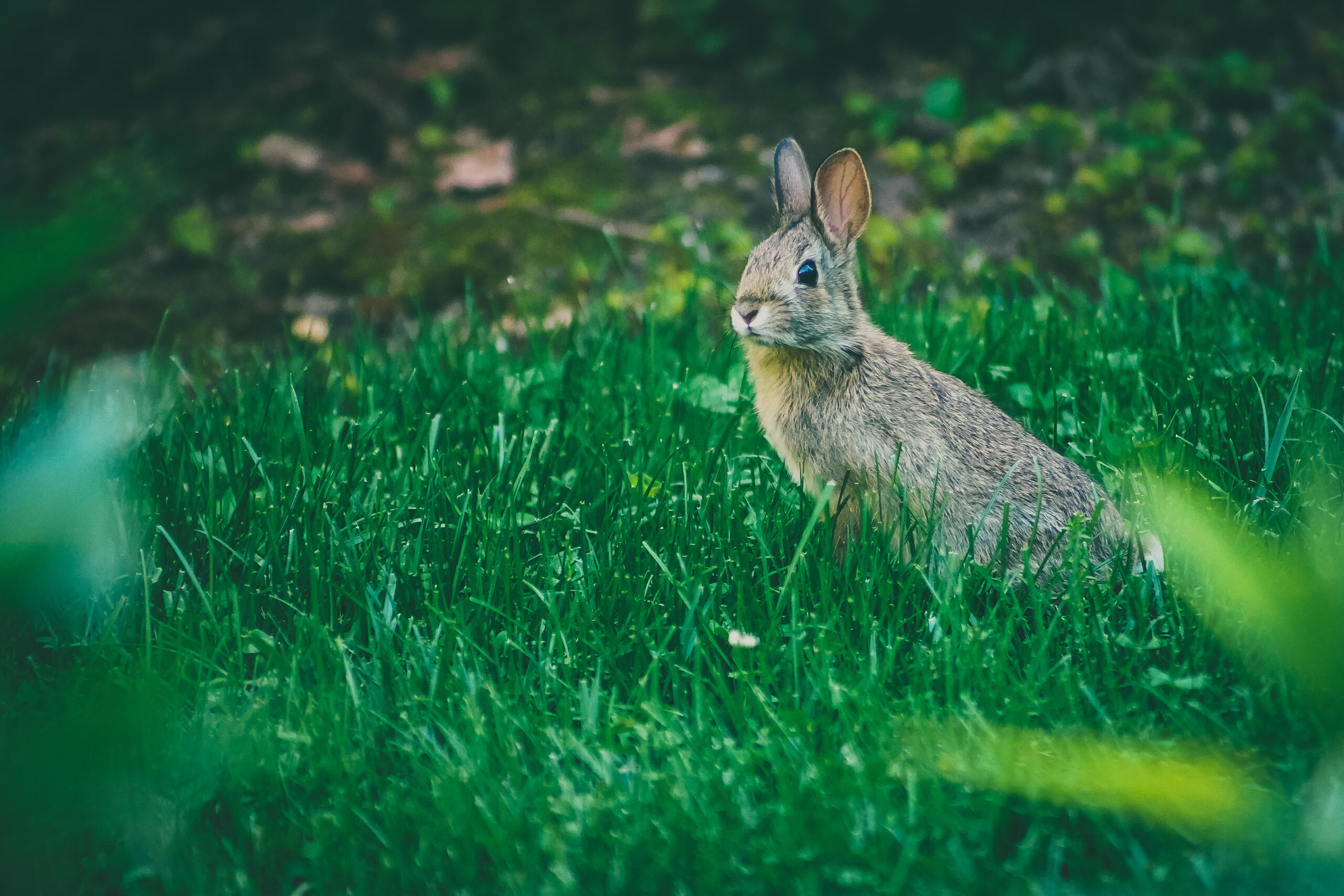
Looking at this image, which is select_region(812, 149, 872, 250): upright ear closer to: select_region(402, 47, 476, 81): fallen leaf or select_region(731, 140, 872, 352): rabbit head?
select_region(731, 140, 872, 352): rabbit head

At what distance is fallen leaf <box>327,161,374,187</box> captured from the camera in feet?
20.1

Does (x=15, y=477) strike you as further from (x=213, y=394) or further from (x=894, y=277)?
(x=894, y=277)

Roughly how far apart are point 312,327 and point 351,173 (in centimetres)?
158

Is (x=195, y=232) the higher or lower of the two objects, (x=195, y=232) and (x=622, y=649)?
the higher

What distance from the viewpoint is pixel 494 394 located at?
150 inches

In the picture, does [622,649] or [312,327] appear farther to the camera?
[312,327]

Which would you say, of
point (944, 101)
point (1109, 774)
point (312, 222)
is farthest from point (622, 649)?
point (944, 101)

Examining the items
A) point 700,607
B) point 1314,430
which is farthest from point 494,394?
point 1314,430

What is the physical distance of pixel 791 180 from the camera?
3322 mm

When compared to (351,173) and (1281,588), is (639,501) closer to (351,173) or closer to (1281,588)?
(1281,588)

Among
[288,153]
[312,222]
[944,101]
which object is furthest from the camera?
[288,153]

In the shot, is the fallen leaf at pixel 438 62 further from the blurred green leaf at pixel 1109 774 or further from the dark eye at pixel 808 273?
the blurred green leaf at pixel 1109 774

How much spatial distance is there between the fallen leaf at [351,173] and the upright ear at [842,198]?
362 centimetres

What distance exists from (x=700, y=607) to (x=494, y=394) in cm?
148
